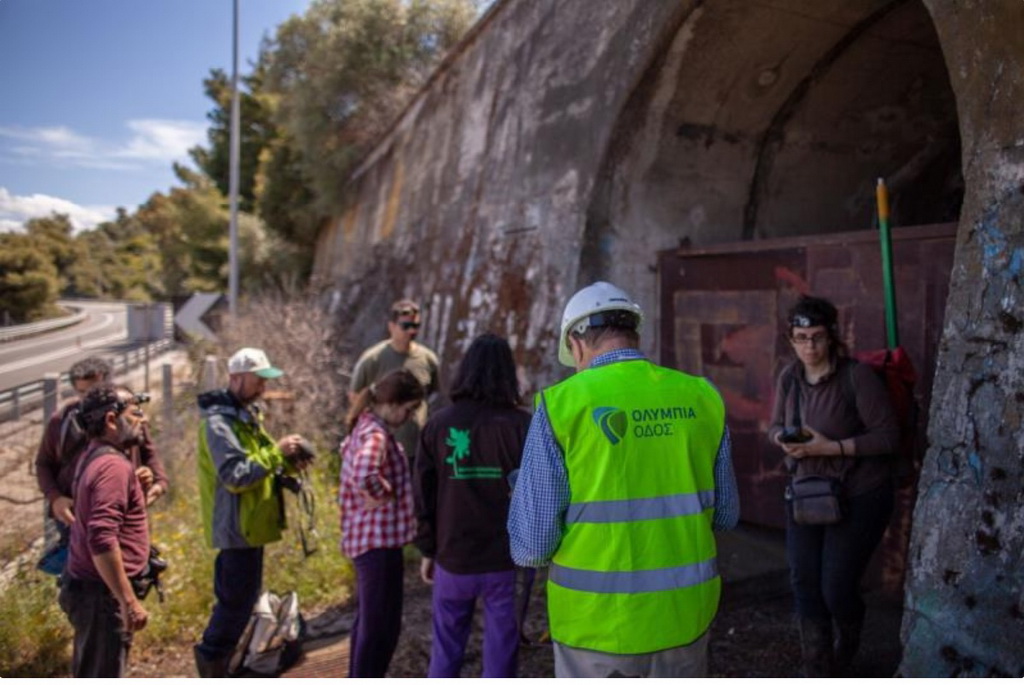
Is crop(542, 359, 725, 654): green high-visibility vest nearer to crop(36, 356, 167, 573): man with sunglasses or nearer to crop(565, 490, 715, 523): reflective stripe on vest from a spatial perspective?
crop(565, 490, 715, 523): reflective stripe on vest

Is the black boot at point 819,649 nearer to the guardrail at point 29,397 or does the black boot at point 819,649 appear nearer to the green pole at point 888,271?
the green pole at point 888,271

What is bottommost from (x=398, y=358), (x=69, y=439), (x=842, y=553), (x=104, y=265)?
(x=842, y=553)

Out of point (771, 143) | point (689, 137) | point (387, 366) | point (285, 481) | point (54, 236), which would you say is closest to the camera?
point (285, 481)

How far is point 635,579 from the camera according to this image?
7.89ft

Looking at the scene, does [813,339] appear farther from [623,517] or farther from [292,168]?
[292,168]

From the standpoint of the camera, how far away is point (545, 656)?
4.56 metres

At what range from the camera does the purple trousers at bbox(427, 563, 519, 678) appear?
354cm

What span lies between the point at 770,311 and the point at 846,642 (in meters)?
2.38

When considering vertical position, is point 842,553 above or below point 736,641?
above

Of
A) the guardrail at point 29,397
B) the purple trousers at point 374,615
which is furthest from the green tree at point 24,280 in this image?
the purple trousers at point 374,615

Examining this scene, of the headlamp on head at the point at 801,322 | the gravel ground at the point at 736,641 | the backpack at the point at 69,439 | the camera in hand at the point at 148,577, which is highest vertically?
the headlamp on head at the point at 801,322

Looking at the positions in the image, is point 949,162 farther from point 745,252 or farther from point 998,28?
point 998,28

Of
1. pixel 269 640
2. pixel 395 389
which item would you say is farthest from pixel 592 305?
pixel 269 640

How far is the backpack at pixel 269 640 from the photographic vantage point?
4.49m
